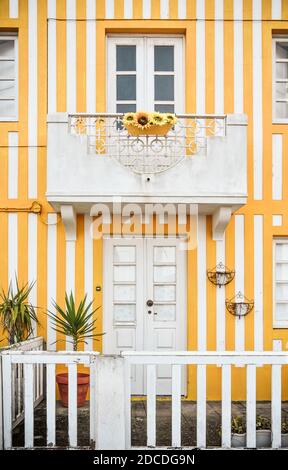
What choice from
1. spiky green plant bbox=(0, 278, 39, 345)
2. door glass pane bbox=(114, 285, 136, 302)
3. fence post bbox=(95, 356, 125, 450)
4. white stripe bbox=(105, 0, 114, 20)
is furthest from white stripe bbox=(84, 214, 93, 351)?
fence post bbox=(95, 356, 125, 450)

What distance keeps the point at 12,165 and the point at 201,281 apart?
10.1 feet

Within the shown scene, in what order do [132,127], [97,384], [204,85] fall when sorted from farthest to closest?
[204,85], [132,127], [97,384]

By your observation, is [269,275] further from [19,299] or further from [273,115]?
[19,299]

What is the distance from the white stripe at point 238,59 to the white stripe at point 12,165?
312cm

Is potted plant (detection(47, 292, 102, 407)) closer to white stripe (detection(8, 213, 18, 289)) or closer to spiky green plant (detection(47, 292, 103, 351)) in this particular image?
spiky green plant (detection(47, 292, 103, 351))

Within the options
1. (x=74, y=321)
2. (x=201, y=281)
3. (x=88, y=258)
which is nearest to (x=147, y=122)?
(x=88, y=258)

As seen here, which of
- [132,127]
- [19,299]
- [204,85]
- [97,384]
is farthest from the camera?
[204,85]

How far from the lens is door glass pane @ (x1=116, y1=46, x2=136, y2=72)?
322 inches

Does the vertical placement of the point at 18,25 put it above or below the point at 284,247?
above

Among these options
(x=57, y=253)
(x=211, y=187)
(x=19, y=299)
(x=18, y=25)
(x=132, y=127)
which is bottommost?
(x=19, y=299)

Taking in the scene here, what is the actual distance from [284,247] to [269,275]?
19.0 inches

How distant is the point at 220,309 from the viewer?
25.8ft

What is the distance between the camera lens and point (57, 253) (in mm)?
7863

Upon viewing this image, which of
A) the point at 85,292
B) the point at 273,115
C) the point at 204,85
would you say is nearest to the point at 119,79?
the point at 204,85
